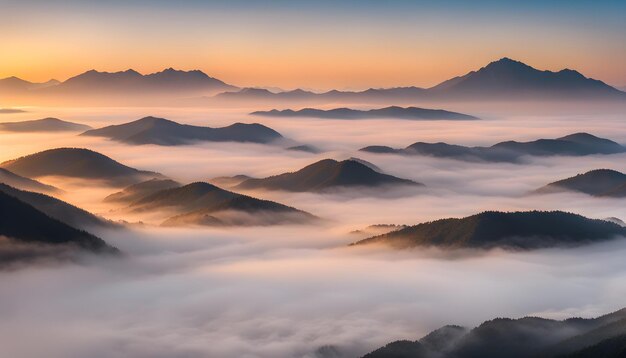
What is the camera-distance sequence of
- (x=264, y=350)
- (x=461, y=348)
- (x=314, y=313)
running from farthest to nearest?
1. (x=314, y=313)
2. (x=264, y=350)
3. (x=461, y=348)

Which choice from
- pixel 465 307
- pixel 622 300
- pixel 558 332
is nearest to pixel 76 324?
pixel 465 307

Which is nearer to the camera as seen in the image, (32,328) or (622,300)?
(32,328)

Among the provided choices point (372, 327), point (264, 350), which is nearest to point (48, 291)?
point (264, 350)

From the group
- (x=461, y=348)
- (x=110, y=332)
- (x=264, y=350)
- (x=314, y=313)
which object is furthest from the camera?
(x=314, y=313)

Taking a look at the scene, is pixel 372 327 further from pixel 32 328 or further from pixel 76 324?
pixel 32 328

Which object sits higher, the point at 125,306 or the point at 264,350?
the point at 125,306

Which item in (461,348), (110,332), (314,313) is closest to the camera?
(461,348)
